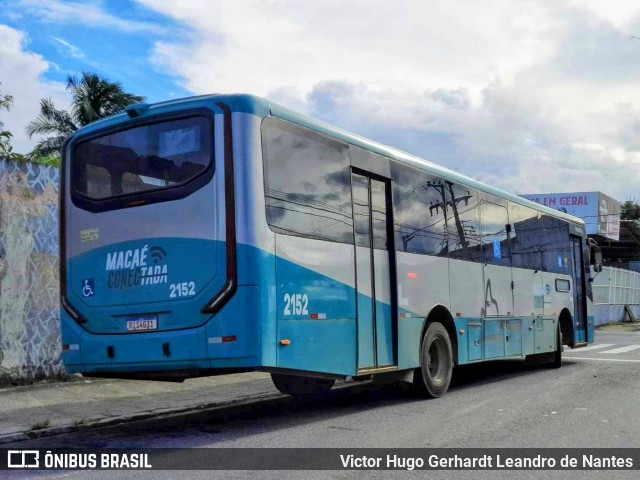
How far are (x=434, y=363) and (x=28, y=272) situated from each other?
22.4 ft

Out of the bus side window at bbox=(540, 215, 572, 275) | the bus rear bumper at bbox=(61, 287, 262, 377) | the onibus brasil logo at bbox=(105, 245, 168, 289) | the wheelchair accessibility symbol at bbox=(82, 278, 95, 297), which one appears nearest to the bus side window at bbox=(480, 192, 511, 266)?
the bus side window at bbox=(540, 215, 572, 275)

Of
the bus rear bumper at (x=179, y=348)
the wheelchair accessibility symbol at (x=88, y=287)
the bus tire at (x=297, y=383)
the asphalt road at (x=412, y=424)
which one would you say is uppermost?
the wheelchair accessibility symbol at (x=88, y=287)

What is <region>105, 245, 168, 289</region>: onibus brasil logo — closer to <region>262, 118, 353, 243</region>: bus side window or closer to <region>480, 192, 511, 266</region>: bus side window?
<region>262, 118, 353, 243</region>: bus side window

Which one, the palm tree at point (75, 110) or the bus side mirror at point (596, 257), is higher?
the palm tree at point (75, 110)

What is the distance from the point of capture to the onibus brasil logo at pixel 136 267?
7.55m

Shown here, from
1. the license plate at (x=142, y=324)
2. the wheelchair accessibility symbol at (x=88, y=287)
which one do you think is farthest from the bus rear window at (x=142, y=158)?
the license plate at (x=142, y=324)

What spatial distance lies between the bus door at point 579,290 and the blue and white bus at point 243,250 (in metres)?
7.65

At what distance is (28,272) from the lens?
38.9 ft

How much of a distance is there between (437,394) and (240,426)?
335 centimetres

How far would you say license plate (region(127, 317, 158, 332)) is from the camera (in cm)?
751

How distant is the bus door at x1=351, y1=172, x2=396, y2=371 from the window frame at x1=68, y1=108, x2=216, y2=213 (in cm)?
226

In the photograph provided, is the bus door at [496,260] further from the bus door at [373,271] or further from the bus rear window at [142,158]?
the bus rear window at [142,158]

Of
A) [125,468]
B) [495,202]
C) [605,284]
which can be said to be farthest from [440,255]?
[605,284]

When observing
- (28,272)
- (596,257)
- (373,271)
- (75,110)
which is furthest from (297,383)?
(75,110)
